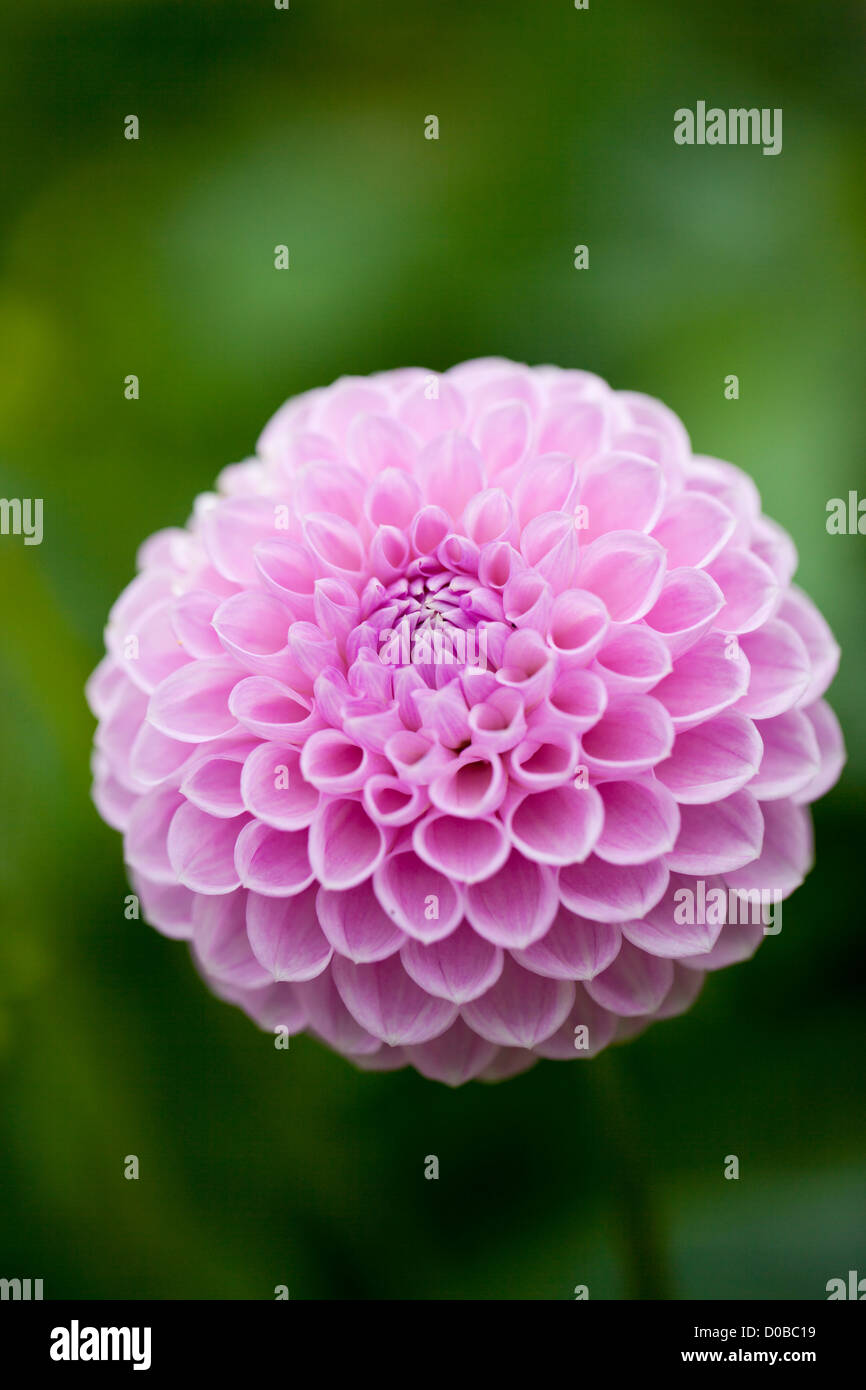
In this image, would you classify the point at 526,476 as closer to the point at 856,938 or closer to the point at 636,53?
the point at 856,938

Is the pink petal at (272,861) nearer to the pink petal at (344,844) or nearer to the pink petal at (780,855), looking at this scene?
the pink petal at (344,844)

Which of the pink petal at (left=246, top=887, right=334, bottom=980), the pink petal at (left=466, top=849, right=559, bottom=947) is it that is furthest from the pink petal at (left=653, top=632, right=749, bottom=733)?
the pink petal at (left=246, top=887, right=334, bottom=980)

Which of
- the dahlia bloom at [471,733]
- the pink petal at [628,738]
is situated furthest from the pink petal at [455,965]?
the pink petal at [628,738]

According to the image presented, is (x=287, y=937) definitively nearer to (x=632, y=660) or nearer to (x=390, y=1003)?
(x=390, y=1003)

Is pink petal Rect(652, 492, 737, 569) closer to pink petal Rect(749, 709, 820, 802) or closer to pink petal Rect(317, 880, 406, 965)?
pink petal Rect(749, 709, 820, 802)

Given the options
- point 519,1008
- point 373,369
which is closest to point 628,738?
point 519,1008

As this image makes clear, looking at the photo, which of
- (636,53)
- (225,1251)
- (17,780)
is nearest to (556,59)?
(636,53)
